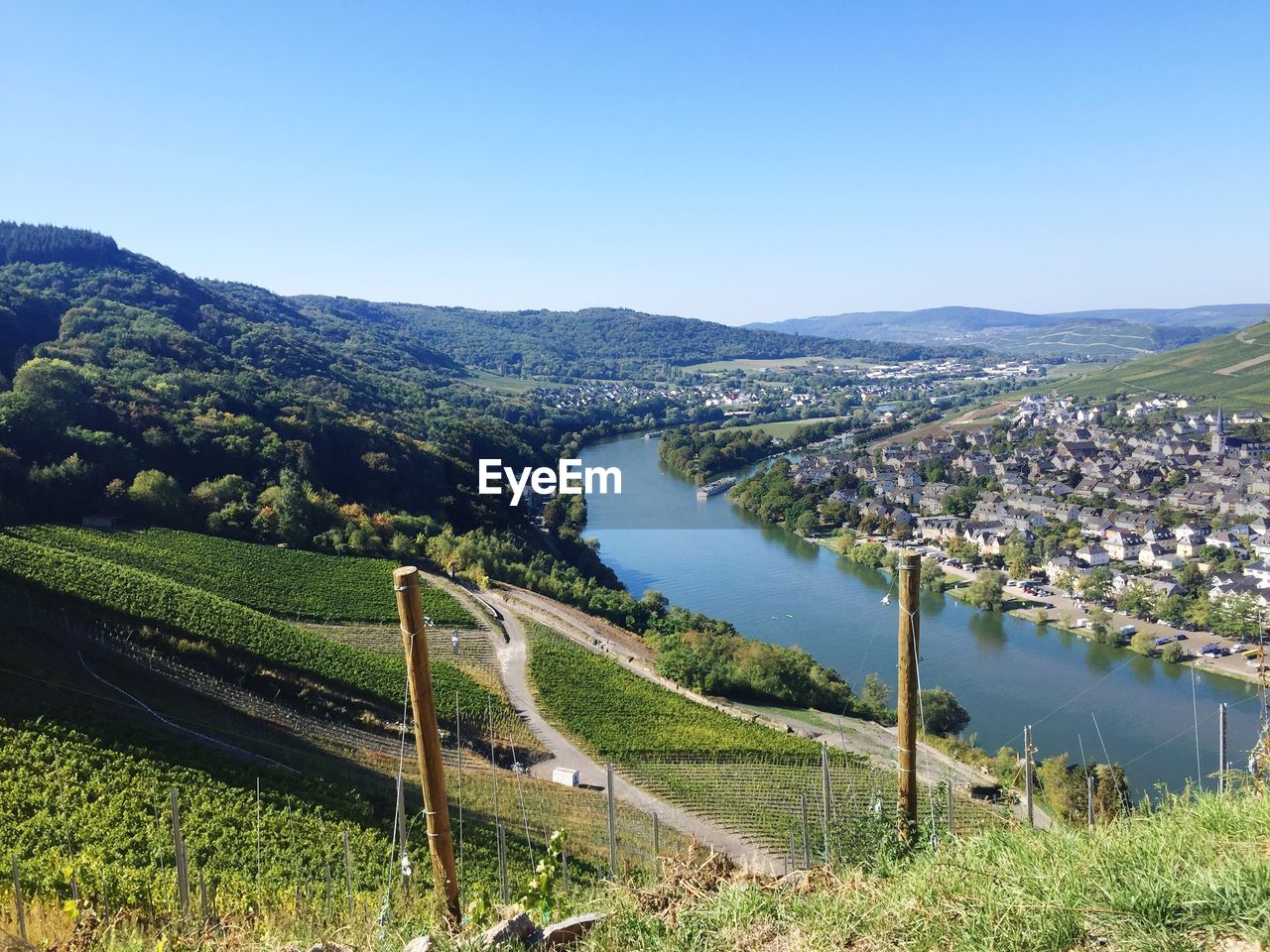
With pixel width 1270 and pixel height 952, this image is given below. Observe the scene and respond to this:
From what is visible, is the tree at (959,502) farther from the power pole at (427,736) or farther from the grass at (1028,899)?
the power pole at (427,736)

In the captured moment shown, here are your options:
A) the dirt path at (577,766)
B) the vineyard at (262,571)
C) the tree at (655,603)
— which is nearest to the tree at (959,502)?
the tree at (655,603)

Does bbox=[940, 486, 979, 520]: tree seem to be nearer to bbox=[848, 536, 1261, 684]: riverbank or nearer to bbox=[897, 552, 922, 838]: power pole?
bbox=[848, 536, 1261, 684]: riverbank

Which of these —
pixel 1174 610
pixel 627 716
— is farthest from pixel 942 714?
pixel 1174 610

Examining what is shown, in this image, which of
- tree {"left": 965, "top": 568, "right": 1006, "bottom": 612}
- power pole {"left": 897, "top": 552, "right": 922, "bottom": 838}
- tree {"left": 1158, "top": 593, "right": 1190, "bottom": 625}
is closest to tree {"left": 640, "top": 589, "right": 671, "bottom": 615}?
tree {"left": 965, "top": 568, "right": 1006, "bottom": 612}

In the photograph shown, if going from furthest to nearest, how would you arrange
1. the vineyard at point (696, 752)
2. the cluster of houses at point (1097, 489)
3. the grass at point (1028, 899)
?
the cluster of houses at point (1097, 489) → the vineyard at point (696, 752) → the grass at point (1028, 899)

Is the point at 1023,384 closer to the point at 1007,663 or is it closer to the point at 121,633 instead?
the point at 1007,663

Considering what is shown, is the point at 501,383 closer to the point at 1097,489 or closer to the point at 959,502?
the point at 959,502

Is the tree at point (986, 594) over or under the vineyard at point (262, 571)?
under
